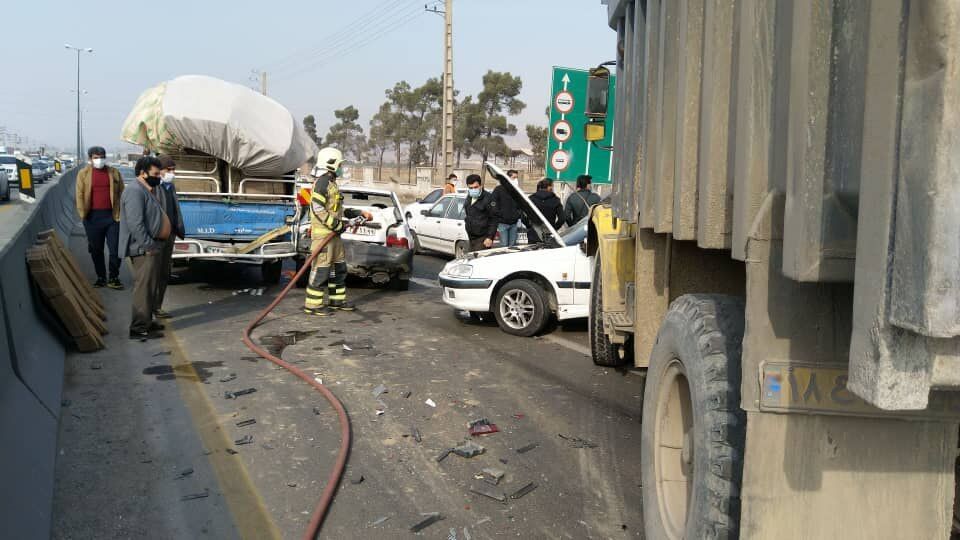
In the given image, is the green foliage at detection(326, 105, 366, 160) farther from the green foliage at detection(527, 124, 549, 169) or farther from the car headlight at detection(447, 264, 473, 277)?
the car headlight at detection(447, 264, 473, 277)

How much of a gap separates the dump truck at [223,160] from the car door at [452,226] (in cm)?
415

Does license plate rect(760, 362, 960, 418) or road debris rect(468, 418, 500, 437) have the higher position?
license plate rect(760, 362, 960, 418)

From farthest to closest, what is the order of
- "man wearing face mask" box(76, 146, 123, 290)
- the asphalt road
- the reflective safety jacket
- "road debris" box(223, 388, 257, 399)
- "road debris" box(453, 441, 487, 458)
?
"man wearing face mask" box(76, 146, 123, 290) → the reflective safety jacket → "road debris" box(223, 388, 257, 399) → "road debris" box(453, 441, 487, 458) → the asphalt road

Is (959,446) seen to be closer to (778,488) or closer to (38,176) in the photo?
(778,488)

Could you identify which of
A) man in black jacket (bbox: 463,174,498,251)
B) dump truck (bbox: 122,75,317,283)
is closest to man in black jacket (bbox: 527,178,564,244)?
man in black jacket (bbox: 463,174,498,251)

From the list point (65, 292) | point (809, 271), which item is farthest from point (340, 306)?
point (809, 271)

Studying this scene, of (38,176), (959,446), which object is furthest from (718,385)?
(38,176)

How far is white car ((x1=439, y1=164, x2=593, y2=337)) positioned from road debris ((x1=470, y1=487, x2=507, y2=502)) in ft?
13.5

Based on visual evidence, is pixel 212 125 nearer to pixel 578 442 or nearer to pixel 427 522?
pixel 578 442

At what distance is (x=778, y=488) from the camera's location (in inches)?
88.5

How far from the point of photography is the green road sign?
12.8 m

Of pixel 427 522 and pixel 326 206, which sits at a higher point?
pixel 326 206

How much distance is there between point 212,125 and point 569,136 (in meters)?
6.13

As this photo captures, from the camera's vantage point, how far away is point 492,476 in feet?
14.9
